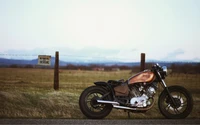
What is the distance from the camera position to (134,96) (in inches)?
290

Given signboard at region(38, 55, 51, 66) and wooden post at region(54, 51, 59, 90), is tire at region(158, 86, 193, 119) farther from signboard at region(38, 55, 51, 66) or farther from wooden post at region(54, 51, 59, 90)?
wooden post at region(54, 51, 59, 90)

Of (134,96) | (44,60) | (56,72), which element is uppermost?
(44,60)

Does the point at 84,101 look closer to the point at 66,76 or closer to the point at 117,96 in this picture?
the point at 117,96

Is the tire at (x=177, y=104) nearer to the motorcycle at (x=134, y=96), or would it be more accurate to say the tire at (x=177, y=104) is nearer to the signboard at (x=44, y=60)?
the motorcycle at (x=134, y=96)

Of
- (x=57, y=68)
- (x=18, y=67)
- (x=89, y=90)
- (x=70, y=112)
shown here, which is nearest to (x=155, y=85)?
(x=89, y=90)

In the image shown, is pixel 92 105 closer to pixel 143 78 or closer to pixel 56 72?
pixel 143 78

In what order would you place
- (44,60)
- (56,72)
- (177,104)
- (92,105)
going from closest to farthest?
(92,105) → (177,104) → (44,60) → (56,72)

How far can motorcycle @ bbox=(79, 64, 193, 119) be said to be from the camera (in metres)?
7.16

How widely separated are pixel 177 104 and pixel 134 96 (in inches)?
42.8

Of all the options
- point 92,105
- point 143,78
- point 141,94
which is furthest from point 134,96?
point 92,105

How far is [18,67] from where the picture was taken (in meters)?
17.8

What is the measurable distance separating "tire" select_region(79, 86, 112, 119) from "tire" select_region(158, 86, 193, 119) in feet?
4.49

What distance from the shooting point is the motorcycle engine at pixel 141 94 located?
722cm

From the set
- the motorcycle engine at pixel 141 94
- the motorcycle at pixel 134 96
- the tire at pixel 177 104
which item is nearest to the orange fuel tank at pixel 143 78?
the motorcycle at pixel 134 96
